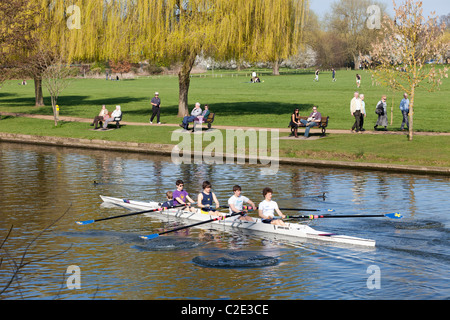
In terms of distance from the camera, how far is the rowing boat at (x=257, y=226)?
54.2ft

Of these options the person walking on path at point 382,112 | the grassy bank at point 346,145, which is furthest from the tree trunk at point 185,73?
the person walking on path at point 382,112

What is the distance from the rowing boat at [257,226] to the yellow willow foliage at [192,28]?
65.3 feet

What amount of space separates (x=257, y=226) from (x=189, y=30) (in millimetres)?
24001

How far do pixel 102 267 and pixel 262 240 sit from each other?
4439mm

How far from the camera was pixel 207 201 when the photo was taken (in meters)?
19.8

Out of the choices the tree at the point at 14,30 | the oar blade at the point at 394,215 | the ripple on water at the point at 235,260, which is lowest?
the ripple on water at the point at 235,260

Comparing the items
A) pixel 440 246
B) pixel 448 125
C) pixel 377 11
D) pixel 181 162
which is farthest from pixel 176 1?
pixel 377 11

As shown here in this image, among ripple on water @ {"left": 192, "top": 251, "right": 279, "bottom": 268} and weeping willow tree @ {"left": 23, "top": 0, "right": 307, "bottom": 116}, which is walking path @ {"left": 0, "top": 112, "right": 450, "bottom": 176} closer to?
weeping willow tree @ {"left": 23, "top": 0, "right": 307, "bottom": 116}

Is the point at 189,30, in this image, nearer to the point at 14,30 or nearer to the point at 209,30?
the point at 209,30

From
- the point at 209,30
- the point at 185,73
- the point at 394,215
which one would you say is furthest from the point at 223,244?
the point at 185,73

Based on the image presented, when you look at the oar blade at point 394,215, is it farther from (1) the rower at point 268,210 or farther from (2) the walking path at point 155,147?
(2) the walking path at point 155,147

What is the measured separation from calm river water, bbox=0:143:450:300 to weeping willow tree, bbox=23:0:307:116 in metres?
14.2

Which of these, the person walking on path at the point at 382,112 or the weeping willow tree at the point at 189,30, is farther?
the weeping willow tree at the point at 189,30
